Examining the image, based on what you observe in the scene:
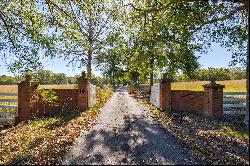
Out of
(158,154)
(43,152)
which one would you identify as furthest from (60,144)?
(158,154)

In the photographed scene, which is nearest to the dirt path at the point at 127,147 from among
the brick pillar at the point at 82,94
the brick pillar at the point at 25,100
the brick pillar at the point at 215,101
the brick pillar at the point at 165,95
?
the brick pillar at the point at 215,101

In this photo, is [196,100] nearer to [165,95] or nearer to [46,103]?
[165,95]

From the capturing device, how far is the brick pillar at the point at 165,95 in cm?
1690

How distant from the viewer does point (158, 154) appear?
24.1 ft

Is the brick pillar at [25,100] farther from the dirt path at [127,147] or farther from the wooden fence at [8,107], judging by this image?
the dirt path at [127,147]

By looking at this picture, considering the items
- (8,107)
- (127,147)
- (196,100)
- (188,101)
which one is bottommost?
(127,147)

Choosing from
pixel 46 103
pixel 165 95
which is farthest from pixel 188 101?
pixel 46 103

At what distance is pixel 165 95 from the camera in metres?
16.9

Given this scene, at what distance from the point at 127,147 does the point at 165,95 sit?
30.3ft

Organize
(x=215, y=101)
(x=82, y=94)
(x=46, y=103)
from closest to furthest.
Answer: (x=215, y=101), (x=46, y=103), (x=82, y=94)

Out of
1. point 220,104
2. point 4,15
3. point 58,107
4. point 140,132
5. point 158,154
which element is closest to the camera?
point 158,154

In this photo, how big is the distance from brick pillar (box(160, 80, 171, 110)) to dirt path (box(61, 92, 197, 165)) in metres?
5.61

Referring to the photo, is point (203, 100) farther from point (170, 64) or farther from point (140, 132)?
point (170, 64)

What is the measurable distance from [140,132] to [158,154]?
9.43ft
